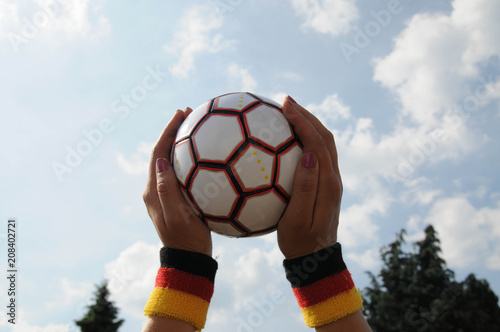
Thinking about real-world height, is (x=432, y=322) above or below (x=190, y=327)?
above

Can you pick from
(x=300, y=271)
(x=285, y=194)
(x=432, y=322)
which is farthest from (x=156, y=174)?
(x=432, y=322)

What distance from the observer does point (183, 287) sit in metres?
3.18

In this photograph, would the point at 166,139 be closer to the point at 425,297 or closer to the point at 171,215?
the point at 171,215

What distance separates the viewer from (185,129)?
13.6 ft

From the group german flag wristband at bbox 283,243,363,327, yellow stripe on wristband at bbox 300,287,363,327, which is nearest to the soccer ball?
german flag wristband at bbox 283,243,363,327

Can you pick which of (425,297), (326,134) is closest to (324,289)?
(326,134)

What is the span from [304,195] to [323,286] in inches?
28.9

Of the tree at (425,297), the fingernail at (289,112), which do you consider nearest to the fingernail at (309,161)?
the fingernail at (289,112)

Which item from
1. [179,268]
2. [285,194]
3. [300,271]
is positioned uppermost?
[285,194]

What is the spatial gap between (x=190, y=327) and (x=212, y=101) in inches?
89.2

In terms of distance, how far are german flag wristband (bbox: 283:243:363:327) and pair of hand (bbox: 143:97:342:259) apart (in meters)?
0.09

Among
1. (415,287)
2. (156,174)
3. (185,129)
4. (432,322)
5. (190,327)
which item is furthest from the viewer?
(415,287)

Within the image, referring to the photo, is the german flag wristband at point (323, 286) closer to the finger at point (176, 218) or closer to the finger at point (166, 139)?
the finger at point (176, 218)

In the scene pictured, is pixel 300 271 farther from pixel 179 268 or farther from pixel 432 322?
pixel 432 322
